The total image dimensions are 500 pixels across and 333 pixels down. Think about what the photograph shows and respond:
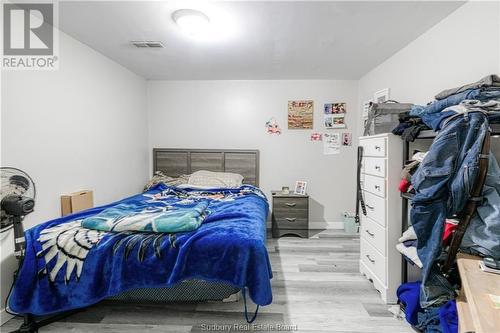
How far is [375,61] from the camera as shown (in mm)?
3211

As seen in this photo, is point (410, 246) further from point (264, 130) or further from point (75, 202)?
point (75, 202)

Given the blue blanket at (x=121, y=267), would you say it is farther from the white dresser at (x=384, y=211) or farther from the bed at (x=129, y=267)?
the white dresser at (x=384, y=211)

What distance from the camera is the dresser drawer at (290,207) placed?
375 centimetres

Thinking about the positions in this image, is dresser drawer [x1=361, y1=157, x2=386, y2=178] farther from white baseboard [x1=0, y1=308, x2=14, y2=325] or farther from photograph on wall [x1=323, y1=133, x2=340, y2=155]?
white baseboard [x1=0, y1=308, x2=14, y2=325]

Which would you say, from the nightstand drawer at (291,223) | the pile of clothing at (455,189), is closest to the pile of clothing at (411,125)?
the pile of clothing at (455,189)

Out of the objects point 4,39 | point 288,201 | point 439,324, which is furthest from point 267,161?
point 4,39

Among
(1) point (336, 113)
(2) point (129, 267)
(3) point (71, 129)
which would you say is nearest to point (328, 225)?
(1) point (336, 113)

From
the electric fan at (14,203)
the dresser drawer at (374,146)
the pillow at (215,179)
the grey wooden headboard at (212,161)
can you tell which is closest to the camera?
the electric fan at (14,203)

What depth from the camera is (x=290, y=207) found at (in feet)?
12.4

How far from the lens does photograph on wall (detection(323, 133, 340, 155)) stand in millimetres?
4114

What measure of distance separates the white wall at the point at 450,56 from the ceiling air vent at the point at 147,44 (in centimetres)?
255

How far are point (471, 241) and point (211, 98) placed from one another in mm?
3649

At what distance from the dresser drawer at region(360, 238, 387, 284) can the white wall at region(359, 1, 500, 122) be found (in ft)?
4.76

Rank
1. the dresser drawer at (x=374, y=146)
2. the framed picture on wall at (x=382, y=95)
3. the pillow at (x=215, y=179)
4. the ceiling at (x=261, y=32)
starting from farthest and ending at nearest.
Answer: the pillow at (x=215, y=179) < the framed picture on wall at (x=382, y=95) < the dresser drawer at (x=374, y=146) < the ceiling at (x=261, y=32)
